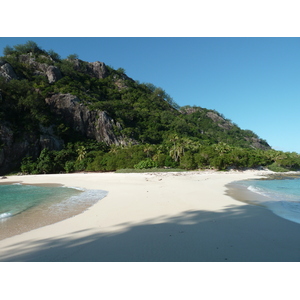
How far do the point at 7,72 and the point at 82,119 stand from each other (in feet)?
104

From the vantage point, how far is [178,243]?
525cm

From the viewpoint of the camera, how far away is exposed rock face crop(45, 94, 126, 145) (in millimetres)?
73500

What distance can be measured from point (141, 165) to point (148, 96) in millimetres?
85084

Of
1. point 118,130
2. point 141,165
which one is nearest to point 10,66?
point 118,130

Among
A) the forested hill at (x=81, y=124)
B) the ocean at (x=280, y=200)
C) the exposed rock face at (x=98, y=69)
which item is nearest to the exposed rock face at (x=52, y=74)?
the forested hill at (x=81, y=124)

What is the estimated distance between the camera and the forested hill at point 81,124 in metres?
51.7

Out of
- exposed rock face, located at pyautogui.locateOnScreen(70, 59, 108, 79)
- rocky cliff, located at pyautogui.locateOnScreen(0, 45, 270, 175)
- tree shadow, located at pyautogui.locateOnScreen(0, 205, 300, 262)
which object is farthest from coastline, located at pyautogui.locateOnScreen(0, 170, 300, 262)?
exposed rock face, located at pyautogui.locateOnScreen(70, 59, 108, 79)

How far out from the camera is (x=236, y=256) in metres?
4.41

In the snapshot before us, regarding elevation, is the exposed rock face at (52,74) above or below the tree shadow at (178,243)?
above

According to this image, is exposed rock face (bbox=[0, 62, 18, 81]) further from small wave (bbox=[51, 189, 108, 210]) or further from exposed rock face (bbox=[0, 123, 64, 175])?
small wave (bbox=[51, 189, 108, 210])

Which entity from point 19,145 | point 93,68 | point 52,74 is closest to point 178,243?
point 19,145

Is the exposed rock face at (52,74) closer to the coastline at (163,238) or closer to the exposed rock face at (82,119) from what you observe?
the exposed rock face at (82,119)

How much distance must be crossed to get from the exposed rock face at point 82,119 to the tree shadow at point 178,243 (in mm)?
67883

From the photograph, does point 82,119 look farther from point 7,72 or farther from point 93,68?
point 93,68
